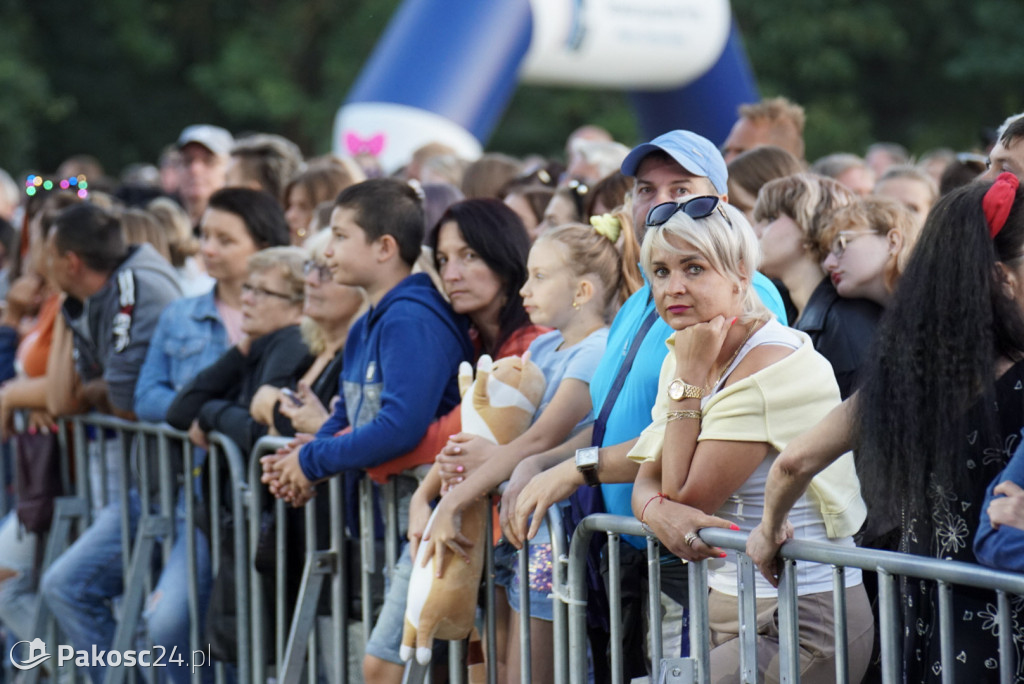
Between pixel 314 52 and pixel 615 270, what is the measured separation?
21.3 meters

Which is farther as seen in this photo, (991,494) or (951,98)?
(951,98)

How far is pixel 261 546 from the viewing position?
456 cm

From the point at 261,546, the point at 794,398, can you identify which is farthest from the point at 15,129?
the point at 794,398

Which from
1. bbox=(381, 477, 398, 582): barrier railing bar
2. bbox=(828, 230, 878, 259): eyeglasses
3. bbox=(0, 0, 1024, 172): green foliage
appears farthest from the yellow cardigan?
bbox=(0, 0, 1024, 172): green foliage

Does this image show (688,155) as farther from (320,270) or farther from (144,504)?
(144,504)

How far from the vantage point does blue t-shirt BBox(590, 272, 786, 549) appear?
3.24m

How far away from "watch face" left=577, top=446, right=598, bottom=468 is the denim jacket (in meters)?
2.55

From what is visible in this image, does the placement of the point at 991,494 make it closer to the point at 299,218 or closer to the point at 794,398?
the point at 794,398

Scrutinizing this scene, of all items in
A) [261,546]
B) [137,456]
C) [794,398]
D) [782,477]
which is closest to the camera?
[782,477]

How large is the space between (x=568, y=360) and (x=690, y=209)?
2.73 ft

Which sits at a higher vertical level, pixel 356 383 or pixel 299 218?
pixel 299 218

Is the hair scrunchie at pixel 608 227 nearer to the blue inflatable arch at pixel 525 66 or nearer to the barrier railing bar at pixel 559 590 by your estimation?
the barrier railing bar at pixel 559 590

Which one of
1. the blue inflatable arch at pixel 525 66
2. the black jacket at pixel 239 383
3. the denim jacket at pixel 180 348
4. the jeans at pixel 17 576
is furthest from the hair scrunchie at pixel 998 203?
the blue inflatable arch at pixel 525 66

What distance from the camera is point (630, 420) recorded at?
328 centimetres
